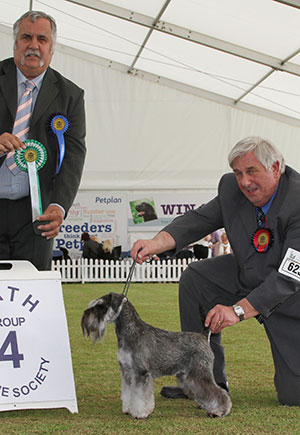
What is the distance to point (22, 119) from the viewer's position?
112 inches

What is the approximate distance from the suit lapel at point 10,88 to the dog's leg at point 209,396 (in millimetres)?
1557

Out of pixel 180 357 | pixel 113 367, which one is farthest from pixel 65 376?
pixel 113 367

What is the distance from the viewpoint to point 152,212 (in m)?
14.7

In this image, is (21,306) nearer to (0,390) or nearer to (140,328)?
(0,390)

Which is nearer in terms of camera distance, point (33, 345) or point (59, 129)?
point (33, 345)

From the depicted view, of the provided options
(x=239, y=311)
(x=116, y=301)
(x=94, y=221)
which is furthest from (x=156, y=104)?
(x=116, y=301)

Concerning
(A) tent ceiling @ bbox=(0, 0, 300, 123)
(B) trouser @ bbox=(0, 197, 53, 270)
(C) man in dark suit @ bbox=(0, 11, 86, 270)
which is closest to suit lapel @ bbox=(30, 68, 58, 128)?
(C) man in dark suit @ bbox=(0, 11, 86, 270)

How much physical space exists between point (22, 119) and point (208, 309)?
1407 mm

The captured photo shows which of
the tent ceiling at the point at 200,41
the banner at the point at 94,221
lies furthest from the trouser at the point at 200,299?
the banner at the point at 94,221

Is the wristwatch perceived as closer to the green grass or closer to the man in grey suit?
the man in grey suit

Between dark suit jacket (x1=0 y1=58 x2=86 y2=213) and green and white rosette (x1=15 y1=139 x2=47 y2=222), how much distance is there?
66mm

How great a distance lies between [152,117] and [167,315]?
9953 mm

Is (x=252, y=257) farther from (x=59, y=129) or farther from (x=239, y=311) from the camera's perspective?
(x=59, y=129)

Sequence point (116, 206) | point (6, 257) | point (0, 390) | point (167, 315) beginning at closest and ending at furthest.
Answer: point (0, 390) < point (6, 257) < point (167, 315) < point (116, 206)
